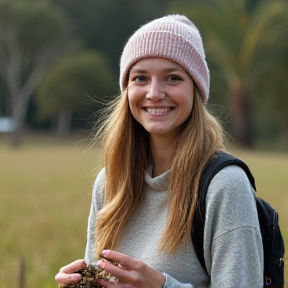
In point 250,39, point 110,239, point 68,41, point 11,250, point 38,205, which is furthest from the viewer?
point 68,41

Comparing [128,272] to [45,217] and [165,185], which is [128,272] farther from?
[45,217]

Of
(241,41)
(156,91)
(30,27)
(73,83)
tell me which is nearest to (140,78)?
(156,91)

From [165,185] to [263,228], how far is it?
0.97 ft

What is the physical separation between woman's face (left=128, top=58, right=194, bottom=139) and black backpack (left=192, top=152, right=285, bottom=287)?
204mm

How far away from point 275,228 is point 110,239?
46 cm

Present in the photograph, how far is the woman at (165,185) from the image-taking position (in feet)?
6.19

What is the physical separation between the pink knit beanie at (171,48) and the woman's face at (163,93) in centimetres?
2

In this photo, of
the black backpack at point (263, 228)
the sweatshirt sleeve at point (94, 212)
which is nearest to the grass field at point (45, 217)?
the sweatshirt sleeve at point (94, 212)

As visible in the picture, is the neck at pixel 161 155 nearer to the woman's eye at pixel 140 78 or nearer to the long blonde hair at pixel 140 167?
the long blonde hair at pixel 140 167

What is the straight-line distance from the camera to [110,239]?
2154 millimetres

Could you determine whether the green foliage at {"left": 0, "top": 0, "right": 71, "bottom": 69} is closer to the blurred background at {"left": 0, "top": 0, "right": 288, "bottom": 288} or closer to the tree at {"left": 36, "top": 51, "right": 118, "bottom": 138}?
the blurred background at {"left": 0, "top": 0, "right": 288, "bottom": 288}

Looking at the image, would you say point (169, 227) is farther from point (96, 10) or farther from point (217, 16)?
point (96, 10)

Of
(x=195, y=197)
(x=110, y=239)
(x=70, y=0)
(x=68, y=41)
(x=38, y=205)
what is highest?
(x=70, y=0)

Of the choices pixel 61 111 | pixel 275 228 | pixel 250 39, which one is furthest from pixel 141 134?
pixel 61 111
